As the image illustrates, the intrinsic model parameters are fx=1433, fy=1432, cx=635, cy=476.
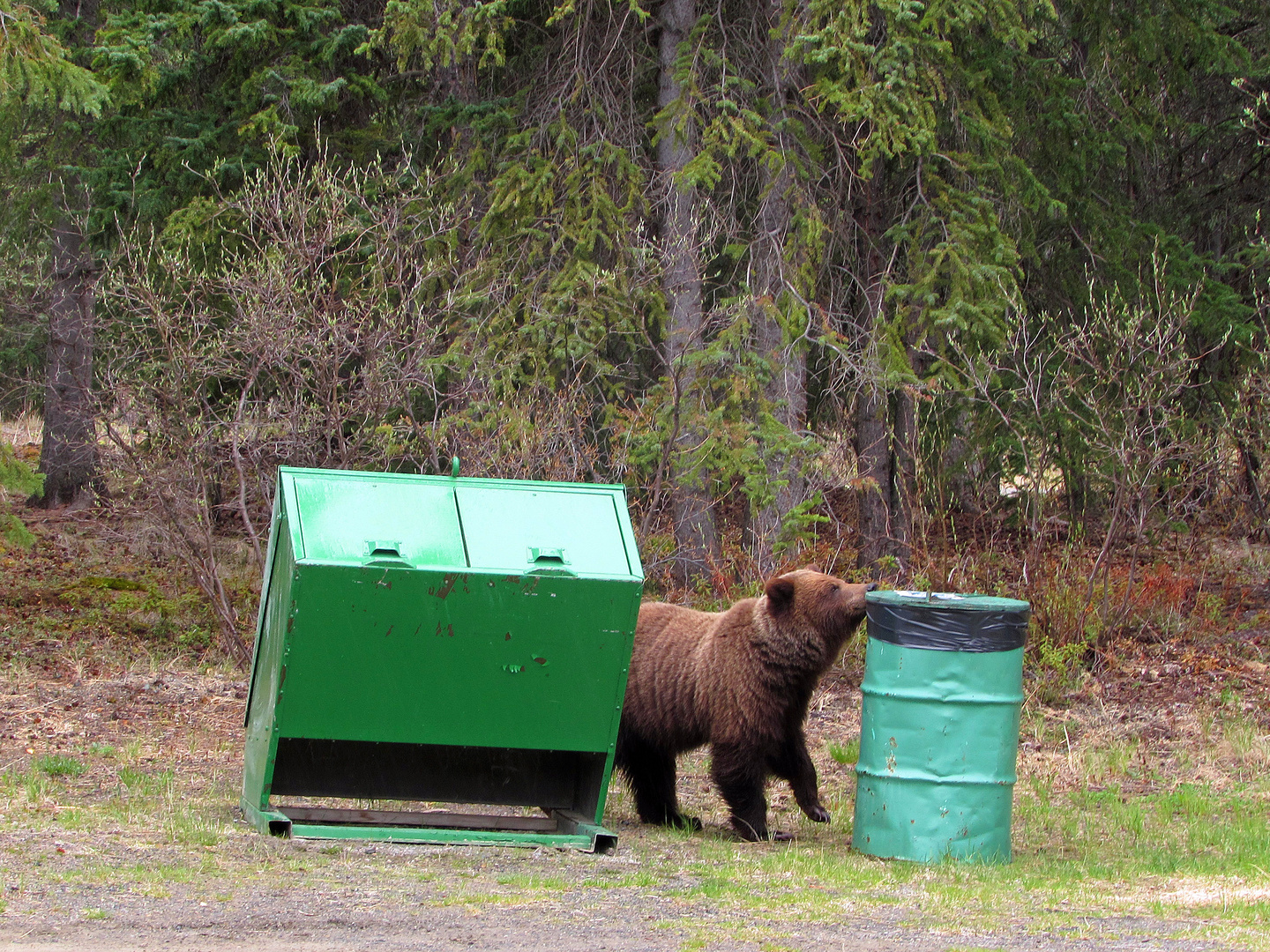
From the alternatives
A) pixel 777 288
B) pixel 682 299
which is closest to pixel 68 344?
pixel 682 299

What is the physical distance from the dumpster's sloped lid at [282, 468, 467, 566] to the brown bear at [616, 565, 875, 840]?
4.99 feet

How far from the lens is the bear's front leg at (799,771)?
755cm

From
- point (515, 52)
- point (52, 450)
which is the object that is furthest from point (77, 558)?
point (515, 52)

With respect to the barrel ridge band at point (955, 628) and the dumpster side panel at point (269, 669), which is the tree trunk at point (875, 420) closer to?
the barrel ridge band at point (955, 628)

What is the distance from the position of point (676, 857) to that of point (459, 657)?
1.43m

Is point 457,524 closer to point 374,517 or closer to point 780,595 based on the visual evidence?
point 374,517

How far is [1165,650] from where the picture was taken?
12.4 m

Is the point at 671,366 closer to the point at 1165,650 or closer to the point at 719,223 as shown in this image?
the point at 719,223

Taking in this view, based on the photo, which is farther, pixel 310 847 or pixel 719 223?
pixel 719 223

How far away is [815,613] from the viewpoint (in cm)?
738

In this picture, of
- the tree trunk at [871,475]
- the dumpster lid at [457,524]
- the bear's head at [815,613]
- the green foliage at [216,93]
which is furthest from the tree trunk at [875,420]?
the dumpster lid at [457,524]

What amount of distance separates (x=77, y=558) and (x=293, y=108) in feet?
21.7

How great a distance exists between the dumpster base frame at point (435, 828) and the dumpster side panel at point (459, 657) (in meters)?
0.46

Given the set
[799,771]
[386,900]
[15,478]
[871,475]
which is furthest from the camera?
[871,475]
